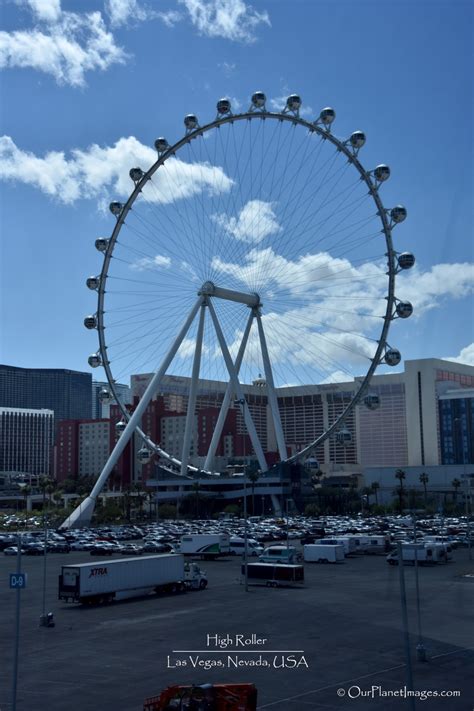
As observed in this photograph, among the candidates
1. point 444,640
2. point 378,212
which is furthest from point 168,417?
point 444,640

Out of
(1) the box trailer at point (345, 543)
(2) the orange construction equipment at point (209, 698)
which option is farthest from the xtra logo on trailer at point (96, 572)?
(1) the box trailer at point (345, 543)

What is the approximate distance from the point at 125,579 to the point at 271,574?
823 cm

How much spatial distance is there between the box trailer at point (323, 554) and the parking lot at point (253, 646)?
1301 centimetres

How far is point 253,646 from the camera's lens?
929 inches

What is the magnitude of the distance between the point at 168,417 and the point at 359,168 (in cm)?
11076

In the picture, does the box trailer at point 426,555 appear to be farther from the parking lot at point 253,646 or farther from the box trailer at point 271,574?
the box trailer at point 271,574

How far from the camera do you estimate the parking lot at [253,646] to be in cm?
1834

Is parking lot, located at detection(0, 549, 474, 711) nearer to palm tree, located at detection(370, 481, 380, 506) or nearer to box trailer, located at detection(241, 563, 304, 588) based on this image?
box trailer, located at detection(241, 563, 304, 588)

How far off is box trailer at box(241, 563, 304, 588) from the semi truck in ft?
8.75

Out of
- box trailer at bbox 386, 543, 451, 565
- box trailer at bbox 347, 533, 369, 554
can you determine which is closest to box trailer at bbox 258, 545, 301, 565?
box trailer at bbox 386, 543, 451, 565

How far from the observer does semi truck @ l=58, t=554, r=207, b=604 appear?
3256 cm

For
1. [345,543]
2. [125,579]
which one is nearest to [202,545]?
[345,543]

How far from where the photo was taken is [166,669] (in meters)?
20.7

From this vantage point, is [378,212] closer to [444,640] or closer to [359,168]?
[359,168]
